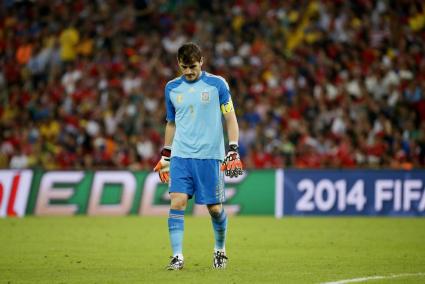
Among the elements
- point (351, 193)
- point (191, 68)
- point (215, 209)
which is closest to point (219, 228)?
point (215, 209)

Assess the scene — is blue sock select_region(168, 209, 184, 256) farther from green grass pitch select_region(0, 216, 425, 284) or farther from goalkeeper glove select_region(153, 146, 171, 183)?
goalkeeper glove select_region(153, 146, 171, 183)

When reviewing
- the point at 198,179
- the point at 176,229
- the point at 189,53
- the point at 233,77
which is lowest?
the point at 176,229

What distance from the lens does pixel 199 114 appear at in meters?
Answer: 10.6

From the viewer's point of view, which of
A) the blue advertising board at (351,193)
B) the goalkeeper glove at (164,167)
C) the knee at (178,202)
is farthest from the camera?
the blue advertising board at (351,193)

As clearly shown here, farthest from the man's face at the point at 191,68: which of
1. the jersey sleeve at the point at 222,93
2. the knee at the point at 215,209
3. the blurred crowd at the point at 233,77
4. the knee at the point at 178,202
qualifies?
the blurred crowd at the point at 233,77

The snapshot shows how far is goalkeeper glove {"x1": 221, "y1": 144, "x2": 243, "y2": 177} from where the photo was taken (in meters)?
10.7

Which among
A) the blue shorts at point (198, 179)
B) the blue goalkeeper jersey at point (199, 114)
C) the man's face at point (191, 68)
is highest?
the man's face at point (191, 68)

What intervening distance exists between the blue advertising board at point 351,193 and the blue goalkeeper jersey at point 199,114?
11151 millimetres

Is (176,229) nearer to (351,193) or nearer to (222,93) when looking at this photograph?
(222,93)

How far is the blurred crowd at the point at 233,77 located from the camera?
78.7 ft

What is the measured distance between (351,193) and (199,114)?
11613 millimetres

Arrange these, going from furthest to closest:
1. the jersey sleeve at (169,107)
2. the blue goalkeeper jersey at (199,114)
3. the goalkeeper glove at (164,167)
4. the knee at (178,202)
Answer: the goalkeeper glove at (164,167) < the jersey sleeve at (169,107) < the blue goalkeeper jersey at (199,114) < the knee at (178,202)

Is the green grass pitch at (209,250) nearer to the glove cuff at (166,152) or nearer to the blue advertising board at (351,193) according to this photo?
the blue advertising board at (351,193)

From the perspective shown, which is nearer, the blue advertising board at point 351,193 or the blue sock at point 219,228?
the blue sock at point 219,228
